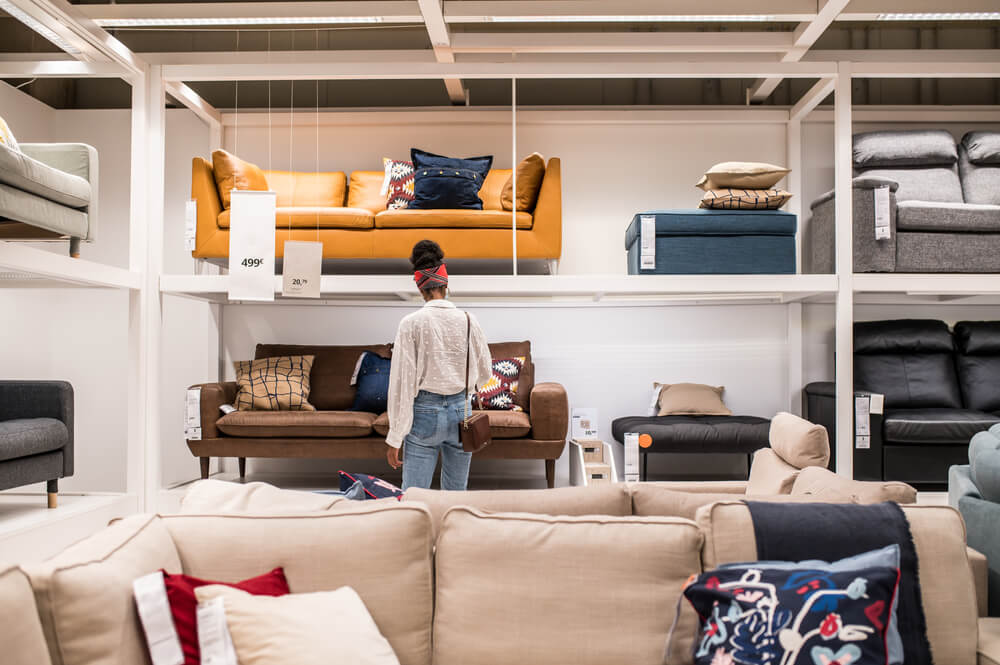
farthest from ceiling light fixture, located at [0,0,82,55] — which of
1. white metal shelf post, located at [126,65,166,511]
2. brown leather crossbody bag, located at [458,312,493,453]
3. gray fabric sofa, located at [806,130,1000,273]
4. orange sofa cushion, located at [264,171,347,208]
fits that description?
gray fabric sofa, located at [806,130,1000,273]

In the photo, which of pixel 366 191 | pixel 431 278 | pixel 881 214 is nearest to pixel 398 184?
pixel 366 191

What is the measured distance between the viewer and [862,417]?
4453mm

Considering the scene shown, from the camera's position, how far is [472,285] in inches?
177

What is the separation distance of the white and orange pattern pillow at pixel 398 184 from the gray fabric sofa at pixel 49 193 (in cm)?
196

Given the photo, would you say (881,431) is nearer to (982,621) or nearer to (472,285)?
(472,285)

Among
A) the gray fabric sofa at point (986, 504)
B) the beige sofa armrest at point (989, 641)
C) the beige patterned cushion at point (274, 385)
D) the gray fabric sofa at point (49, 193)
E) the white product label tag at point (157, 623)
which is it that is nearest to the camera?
the white product label tag at point (157, 623)

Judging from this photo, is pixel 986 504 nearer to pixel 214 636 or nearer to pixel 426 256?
pixel 214 636

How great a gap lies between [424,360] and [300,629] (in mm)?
1844

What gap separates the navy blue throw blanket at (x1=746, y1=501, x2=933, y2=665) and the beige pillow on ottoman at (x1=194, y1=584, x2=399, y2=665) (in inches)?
34.5

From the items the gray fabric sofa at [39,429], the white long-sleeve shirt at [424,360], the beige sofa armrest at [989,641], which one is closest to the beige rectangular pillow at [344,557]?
the beige sofa armrest at [989,641]

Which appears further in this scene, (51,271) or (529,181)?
(529,181)

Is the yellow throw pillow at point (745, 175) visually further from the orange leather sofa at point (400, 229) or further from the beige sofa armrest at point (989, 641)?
the beige sofa armrest at point (989, 641)

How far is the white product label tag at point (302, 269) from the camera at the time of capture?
411 cm

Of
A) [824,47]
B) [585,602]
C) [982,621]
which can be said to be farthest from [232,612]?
[824,47]
